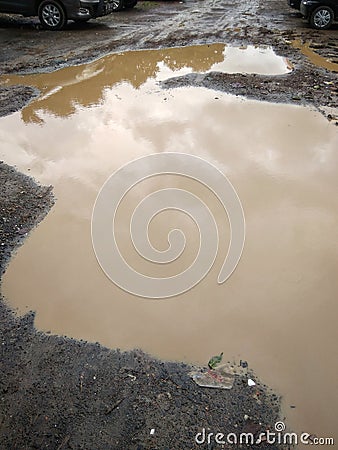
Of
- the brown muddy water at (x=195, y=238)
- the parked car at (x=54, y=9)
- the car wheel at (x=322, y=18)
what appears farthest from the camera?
the car wheel at (x=322, y=18)

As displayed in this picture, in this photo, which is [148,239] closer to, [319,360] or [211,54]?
[319,360]

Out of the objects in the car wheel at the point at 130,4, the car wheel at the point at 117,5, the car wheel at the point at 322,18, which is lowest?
the car wheel at the point at 322,18

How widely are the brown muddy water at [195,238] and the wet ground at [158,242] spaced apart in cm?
2

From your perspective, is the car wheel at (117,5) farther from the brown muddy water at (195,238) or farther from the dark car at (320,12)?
the brown muddy water at (195,238)

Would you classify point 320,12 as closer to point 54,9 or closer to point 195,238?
point 54,9

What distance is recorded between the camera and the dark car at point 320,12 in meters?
11.1

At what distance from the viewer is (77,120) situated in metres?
6.30

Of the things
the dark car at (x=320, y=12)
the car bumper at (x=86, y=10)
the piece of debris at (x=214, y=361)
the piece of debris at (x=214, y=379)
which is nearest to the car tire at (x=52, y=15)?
the car bumper at (x=86, y=10)

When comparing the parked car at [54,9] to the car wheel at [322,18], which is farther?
the car wheel at [322,18]

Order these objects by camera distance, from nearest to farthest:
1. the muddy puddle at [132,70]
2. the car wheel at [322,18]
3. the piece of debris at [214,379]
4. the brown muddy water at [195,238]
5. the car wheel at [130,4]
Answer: the piece of debris at [214,379]
the brown muddy water at [195,238]
the muddy puddle at [132,70]
the car wheel at [322,18]
the car wheel at [130,4]

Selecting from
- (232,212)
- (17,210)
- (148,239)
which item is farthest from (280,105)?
(17,210)

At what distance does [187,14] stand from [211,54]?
19.1 ft

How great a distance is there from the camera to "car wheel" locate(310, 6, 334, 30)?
441 inches

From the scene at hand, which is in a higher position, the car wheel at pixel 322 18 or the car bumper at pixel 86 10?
the car bumper at pixel 86 10
